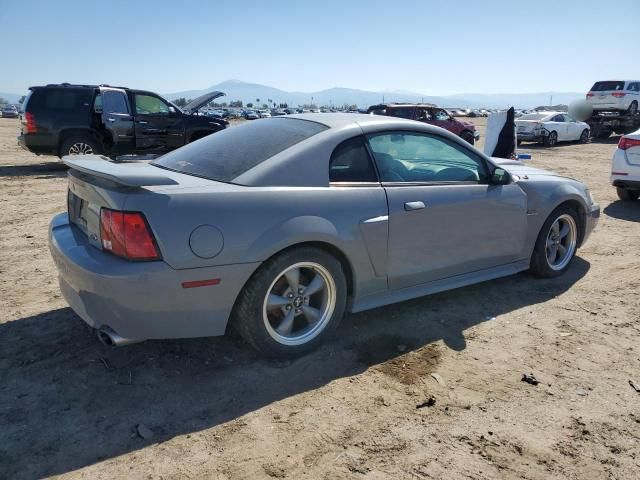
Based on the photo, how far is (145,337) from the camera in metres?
2.74

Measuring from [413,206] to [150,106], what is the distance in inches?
386

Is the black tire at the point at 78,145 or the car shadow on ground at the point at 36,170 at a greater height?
the black tire at the point at 78,145

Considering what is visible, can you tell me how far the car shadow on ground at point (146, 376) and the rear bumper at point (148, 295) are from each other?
1.21 ft

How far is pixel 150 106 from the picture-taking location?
11633mm

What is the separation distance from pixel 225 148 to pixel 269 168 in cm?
57

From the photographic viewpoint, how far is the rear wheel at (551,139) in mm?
19875

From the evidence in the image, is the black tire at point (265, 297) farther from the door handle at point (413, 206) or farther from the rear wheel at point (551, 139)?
the rear wheel at point (551, 139)

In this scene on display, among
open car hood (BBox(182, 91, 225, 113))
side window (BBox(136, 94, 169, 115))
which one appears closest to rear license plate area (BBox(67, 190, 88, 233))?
side window (BBox(136, 94, 169, 115))

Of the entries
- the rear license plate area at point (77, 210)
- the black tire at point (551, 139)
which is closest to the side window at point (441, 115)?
the black tire at point (551, 139)

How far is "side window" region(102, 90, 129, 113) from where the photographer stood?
1098 cm

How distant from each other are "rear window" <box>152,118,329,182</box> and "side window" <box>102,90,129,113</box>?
8285 millimetres

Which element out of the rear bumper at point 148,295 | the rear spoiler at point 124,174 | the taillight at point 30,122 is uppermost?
the taillight at point 30,122

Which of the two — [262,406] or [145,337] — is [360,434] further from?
[145,337]

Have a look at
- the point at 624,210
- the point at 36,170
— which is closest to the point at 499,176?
the point at 624,210
